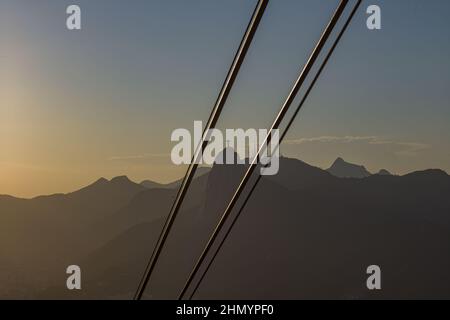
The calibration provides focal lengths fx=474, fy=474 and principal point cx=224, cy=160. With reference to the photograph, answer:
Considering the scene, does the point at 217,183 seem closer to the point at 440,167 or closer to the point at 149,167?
the point at 149,167

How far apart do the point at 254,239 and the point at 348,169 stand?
A: 3.41m

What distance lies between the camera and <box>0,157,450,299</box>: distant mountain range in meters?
10.6

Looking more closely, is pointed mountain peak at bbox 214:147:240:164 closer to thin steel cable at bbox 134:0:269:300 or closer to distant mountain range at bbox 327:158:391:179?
distant mountain range at bbox 327:158:391:179

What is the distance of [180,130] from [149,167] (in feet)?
3.87

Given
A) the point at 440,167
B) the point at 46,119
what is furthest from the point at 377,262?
Result: the point at 46,119

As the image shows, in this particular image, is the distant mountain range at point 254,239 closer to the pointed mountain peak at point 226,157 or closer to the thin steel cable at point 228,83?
the pointed mountain peak at point 226,157

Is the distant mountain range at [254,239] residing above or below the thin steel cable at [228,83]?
above

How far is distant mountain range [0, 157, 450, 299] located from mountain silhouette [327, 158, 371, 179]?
0.12 feet

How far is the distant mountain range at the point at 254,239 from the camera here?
10.6 metres

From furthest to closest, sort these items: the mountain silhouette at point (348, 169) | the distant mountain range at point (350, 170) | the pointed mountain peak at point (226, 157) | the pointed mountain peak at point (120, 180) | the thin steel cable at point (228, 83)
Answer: the pointed mountain peak at point (226, 157), the mountain silhouette at point (348, 169), the pointed mountain peak at point (120, 180), the distant mountain range at point (350, 170), the thin steel cable at point (228, 83)

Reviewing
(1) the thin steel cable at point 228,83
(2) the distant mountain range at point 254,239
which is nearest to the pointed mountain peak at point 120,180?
(2) the distant mountain range at point 254,239

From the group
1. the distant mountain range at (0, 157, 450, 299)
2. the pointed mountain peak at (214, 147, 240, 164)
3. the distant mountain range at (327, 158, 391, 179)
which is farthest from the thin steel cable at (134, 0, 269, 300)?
the pointed mountain peak at (214, 147, 240, 164)

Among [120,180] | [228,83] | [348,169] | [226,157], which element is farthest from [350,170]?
[228,83]

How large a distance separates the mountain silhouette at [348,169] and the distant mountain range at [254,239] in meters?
0.04
